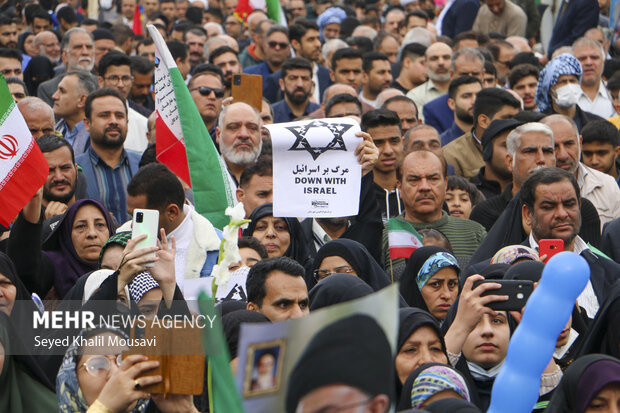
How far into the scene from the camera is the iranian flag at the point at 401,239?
741 cm

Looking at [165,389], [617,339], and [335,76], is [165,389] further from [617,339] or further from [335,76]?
[335,76]

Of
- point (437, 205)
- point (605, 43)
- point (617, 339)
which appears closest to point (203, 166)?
point (437, 205)

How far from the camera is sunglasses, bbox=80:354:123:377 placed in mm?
4703

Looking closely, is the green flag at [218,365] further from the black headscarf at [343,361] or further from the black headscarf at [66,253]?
the black headscarf at [66,253]

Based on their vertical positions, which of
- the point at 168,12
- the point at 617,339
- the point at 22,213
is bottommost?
the point at 617,339

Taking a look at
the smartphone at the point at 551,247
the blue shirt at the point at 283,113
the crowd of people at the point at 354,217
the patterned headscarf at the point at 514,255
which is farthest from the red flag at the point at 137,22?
the smartphone at the point at 551,247

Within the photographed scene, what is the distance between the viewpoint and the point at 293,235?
305 inches

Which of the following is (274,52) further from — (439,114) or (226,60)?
(439,114)

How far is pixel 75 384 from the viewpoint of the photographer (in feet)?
15.4

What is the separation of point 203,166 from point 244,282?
1.64 meters

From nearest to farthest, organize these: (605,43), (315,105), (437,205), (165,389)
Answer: (165,389) → (437,205) → (315,105) → (605,43)

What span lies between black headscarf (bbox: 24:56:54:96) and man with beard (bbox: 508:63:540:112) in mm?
5103

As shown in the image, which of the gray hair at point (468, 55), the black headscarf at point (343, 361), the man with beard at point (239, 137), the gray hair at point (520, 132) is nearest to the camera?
the black headscarf at point (343, 361)

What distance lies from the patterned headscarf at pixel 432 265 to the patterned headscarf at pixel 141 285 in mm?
1728
